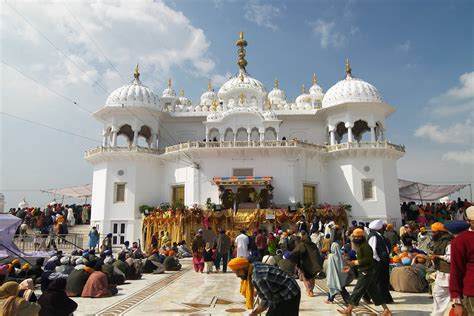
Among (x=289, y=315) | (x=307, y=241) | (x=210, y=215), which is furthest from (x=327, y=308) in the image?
(x=210, y=215)

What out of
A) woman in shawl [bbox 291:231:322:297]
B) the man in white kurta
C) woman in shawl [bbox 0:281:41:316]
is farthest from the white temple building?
woman in shawl [bbox 0:281:41:316]

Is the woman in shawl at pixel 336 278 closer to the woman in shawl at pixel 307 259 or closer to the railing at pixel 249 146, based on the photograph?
the woman in shawl at pixel 307 259

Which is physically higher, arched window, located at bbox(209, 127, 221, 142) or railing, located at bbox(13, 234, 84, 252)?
arched window, located at bbox(209, 127, 221, 142)

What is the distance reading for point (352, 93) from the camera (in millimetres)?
25906

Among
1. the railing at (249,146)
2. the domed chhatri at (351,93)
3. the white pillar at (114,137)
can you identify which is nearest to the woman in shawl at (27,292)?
the railing at (249,146)

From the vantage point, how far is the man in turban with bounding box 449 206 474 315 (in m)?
3.38

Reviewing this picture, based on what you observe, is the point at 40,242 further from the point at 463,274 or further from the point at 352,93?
the point at 352,93

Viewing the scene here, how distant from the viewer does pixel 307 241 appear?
809 cm

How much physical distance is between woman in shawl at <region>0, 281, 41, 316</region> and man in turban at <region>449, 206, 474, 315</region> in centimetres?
493

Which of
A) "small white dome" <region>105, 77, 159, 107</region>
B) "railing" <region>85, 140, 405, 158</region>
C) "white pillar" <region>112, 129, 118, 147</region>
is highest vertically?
"small white dome" <region>105, 77, 159, 107</region>

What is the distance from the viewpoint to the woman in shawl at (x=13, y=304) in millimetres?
4188

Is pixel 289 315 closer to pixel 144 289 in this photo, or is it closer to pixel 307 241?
pixel 307 241

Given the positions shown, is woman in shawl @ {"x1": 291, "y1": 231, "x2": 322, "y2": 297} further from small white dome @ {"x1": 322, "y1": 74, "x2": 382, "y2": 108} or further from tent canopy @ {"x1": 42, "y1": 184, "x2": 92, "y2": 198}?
tent canopy @ {"x1": 42, "y1": 184, "x2": 92, "y2": 198}

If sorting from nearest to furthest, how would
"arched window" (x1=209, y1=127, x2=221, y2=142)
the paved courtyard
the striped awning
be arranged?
the paved courtyard < the striped awning < "arched window" (x1=209, y1=127, x2=221, y2=142)
